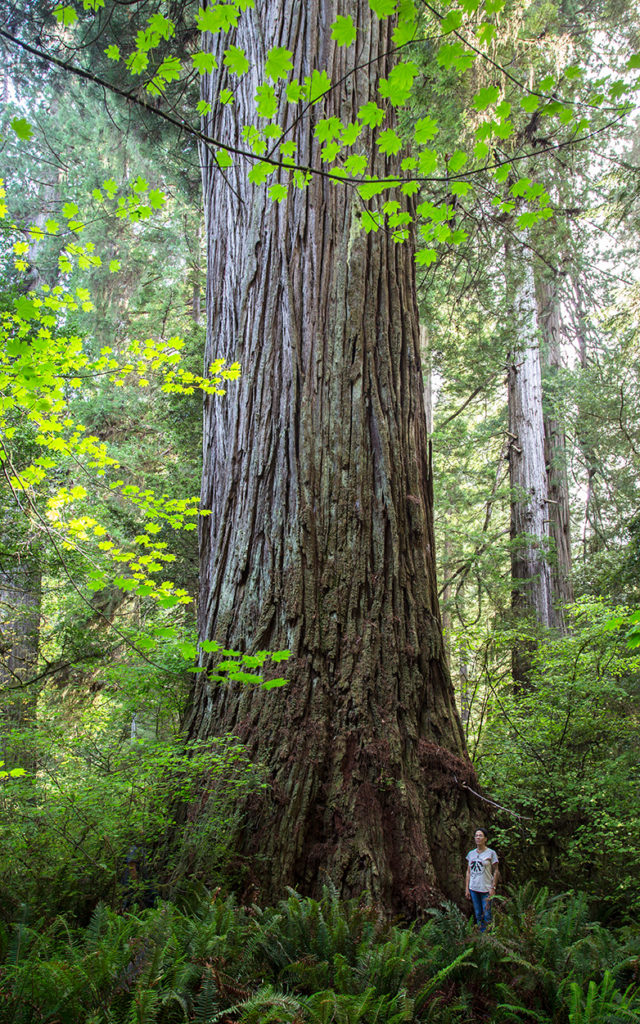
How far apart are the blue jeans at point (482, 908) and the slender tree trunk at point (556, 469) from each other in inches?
242

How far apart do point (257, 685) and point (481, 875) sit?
5.16ft

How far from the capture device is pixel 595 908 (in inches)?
151

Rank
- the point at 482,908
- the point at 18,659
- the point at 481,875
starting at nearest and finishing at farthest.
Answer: the point at 482,908 < the point at 481,875 < the point at 18,659

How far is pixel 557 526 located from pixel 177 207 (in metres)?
9.55

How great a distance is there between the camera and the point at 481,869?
3312mm

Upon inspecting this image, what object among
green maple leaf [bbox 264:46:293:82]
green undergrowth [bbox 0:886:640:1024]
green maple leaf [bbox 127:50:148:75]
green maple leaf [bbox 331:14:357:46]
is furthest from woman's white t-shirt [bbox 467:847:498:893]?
green maple leaf [bbox 127:50:148:75]

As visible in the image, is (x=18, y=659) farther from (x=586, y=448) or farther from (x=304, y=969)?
(x=586, y=448)

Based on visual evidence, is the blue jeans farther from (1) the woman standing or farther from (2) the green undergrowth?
(2) the green undergrowth

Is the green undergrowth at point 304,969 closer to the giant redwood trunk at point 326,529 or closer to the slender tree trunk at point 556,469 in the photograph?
the giant redwood trunk at point 326,529

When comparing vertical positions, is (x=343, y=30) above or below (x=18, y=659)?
above

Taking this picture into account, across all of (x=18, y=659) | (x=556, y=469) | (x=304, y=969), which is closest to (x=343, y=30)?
(x=304, y=969)

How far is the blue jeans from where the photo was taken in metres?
3.06

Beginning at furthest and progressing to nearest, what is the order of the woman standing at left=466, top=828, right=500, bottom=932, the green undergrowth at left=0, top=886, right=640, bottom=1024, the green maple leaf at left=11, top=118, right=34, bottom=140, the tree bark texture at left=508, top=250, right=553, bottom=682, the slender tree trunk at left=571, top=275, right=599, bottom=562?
1. the slender tree trunk at left=571, top=275, right=599, bottom=562
2. the tree bark texture at left=508, top=250, right=553, bottom=682
3. the woman standing at left=466, top=828, right=500, bottom=932
4. the green maple leaf at left=11, top=118, right=34, bottom=140
5. the green undergrowth at left=0, top=886, right=640, bottom=1024

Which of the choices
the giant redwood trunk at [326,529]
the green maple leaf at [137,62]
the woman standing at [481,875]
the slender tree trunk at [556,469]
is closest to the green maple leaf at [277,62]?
the green maple leaf at [137,62]
